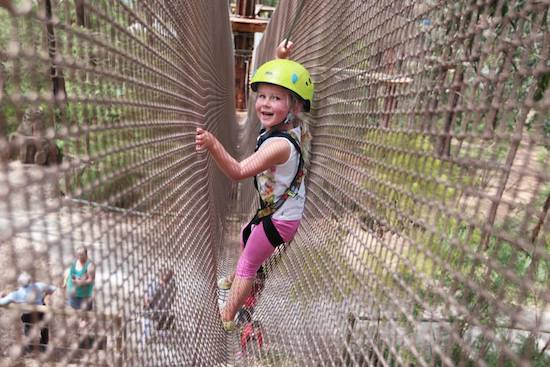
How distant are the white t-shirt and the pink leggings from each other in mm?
20

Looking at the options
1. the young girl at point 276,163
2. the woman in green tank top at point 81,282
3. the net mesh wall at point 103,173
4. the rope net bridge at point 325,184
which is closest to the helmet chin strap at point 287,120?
the young girl at point 276,163

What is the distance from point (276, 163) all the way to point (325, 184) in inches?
5.5

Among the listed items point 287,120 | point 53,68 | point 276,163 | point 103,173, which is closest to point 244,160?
point 276,163

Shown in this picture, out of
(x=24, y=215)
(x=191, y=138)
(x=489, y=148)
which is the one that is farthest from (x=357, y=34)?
(x=24, y=215)

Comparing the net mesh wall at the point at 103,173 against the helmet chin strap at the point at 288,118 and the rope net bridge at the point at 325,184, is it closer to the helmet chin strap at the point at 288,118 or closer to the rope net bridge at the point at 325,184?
the rope net bridge at the point at 325,184

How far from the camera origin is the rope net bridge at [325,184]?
387 millimetres

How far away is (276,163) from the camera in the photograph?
107 cm

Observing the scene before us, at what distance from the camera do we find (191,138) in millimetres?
984

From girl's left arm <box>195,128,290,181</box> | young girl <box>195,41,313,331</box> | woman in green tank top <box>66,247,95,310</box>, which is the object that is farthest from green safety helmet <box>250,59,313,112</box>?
woman in green tank top <box>66,247,95,310</box>

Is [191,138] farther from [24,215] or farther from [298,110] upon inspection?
[24,215]

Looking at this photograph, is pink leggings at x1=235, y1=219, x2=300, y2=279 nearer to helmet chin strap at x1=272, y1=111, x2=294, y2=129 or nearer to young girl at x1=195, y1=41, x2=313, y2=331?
young girl at x1=195, y1=41, x2=313, y2=331

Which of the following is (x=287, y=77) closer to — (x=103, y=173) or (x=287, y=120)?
(x=287, y=120)

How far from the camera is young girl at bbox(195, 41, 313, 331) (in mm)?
1068

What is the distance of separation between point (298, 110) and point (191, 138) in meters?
0.29
